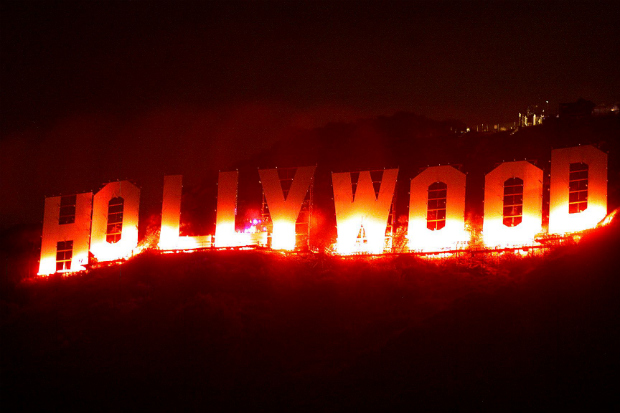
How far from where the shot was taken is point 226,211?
34.8 m

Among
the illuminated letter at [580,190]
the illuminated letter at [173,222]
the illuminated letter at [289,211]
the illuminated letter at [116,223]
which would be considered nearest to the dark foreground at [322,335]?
the illuminated letter at [173,222]

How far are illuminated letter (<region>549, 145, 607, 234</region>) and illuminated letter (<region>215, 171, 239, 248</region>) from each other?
12.9 meters

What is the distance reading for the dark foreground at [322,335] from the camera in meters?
22.9

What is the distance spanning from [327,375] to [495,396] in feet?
17.6

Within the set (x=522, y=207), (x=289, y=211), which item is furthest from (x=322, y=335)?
(x=522, y=207)

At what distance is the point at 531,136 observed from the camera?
151 feet

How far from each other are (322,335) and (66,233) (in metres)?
14.7

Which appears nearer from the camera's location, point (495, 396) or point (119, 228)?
point (495, 396)

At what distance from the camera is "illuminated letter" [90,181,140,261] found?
35875 millimetres

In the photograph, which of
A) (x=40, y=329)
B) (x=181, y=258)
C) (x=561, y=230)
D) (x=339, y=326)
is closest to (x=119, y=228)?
(x=181, y=258)

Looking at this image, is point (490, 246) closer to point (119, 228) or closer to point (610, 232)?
point (610, 232)

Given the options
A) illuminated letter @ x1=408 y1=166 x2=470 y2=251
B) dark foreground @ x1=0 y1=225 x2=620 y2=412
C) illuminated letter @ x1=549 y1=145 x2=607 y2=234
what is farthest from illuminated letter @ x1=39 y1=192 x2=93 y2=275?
illuminated letter @ x1=549 y1=145 x2=607 y2=234

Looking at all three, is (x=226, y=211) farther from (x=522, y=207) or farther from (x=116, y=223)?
(x=522, y=207)

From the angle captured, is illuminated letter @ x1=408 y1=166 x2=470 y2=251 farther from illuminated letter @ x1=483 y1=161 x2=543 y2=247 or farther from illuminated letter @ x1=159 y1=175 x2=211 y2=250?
illuminated letter @ x1=159 y1=175 x2=211 y2=250
